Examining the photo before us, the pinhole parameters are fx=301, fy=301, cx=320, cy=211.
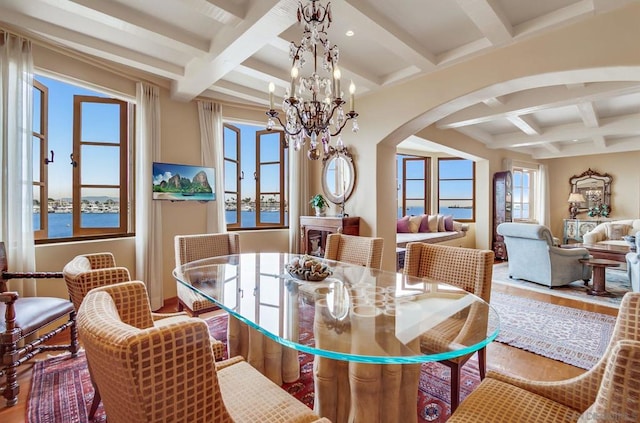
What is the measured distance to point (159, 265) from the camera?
11.5 ft

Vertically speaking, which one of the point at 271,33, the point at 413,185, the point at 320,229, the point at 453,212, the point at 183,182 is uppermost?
the point at 271,33

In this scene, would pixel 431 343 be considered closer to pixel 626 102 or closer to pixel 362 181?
pixel 362 181

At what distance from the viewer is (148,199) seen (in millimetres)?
3438

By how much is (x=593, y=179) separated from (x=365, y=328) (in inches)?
375

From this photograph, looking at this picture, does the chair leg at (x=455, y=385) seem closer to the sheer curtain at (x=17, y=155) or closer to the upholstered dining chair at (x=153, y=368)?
the upholstered dining chair at (x=153, y=368)

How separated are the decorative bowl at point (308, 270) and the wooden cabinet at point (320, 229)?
1801mm

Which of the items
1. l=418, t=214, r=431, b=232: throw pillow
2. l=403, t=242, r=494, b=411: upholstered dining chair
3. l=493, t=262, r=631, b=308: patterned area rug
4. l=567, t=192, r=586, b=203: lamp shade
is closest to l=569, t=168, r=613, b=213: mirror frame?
l=567, t=192, r=586, b=203: lamp shade

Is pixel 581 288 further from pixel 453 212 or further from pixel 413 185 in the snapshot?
pixel 413 185

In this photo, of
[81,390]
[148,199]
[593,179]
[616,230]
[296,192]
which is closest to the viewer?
[81,390]

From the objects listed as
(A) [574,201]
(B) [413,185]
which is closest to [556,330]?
(B) [413,185]

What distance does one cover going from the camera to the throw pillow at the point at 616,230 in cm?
619

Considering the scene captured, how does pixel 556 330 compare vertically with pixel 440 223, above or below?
below

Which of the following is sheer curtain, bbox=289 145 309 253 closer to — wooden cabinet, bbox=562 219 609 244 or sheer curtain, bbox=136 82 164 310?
sheer curtain, bbox=136 82 164 310

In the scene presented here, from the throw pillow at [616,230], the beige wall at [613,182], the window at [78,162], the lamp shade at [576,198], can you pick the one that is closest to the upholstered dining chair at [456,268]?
the window at [78,162]
